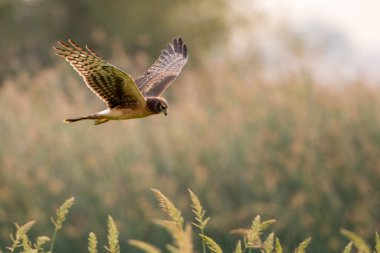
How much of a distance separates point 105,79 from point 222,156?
507cm

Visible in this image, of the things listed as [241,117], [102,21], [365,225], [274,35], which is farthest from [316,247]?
[102,21]

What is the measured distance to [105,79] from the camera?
4.57m

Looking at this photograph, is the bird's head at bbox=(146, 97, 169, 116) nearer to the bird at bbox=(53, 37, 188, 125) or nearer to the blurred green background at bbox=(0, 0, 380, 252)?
the bird at bbox=(53, 37, 188, 125)

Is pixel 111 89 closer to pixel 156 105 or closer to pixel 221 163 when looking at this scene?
pixel 156 105

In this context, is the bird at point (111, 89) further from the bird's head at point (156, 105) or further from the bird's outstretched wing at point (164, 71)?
the bird's outstretched wing at point (164, 71)

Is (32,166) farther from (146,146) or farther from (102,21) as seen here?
(102,21)

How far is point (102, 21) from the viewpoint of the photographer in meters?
24.7

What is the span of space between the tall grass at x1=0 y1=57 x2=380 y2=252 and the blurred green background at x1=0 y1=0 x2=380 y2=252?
1 centimetres

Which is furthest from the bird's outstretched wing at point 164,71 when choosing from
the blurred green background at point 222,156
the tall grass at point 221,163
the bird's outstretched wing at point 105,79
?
the tall grass at point 221,163

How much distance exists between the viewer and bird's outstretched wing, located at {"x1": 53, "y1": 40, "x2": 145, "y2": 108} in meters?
4.34

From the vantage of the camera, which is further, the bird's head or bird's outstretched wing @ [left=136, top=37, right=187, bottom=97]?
bird's outstretched wing @ [left=136, top=37, right=187, bottom=97]

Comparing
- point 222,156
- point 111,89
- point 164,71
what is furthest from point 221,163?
point 111,89

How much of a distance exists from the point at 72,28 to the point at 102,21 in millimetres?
782

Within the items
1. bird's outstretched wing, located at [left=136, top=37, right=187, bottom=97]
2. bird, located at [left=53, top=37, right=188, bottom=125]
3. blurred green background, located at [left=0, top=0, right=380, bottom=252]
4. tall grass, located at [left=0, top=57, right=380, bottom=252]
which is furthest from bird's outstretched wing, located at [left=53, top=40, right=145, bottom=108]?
tall grass, located at [left=0, top=57, right=380, bottom=252]
